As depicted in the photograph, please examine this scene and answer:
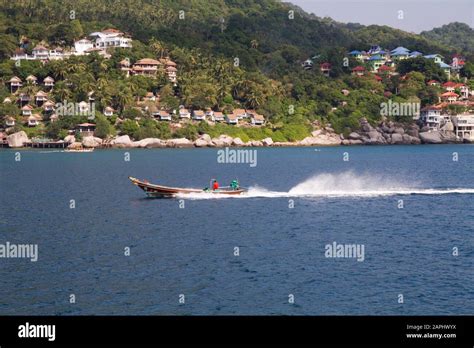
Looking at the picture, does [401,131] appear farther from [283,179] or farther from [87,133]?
[283,179]

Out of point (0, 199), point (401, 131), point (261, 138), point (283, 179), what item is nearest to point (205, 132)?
point (261, 138)

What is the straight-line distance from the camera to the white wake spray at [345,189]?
209 feet

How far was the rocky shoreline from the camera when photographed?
15500 cm

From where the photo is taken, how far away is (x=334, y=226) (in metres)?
47.4

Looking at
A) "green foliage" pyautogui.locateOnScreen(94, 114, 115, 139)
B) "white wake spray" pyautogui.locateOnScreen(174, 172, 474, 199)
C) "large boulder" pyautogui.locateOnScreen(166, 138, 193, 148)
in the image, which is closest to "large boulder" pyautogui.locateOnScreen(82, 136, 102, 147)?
"green foliage" pyautogui.locateOnScreen(94, 114, 115, 139)

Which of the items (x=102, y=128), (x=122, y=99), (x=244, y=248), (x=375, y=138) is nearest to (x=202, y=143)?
(x=122, y=99)

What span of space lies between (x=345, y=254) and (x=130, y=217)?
780 inches

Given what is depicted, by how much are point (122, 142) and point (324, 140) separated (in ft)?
A: 174

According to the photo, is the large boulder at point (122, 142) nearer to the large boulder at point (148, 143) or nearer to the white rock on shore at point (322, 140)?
the large boulder at point (148, 143)

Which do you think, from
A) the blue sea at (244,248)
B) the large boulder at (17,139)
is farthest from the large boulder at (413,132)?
the blue sea at (244,248)

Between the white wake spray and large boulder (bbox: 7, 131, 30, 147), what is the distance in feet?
300

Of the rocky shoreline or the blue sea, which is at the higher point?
the blue sea

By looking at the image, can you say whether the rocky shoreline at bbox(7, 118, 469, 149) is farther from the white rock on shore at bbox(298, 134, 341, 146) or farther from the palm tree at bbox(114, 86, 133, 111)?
the palm tree at bbox(114, 86, 133, 111)

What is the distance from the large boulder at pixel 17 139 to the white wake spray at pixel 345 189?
9148 centimetres
